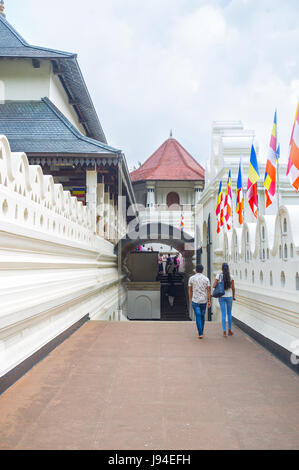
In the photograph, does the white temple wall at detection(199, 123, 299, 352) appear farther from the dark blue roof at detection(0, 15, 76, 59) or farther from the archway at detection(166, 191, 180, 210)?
the archway at detection(166, 191, 180, 210)

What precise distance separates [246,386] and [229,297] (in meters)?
2.65

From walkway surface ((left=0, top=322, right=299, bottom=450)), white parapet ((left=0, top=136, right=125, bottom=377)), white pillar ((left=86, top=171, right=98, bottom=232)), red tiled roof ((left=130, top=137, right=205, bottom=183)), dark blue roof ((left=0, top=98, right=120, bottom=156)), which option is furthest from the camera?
red tiled roof ((left=130, top=137, right=205, bottom=183))

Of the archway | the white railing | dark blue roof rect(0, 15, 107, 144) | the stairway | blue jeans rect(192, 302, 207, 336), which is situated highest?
dark blue roof rect(0, 15, 107, 144)

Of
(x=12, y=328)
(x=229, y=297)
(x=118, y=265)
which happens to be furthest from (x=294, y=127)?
(x=118, y=265)

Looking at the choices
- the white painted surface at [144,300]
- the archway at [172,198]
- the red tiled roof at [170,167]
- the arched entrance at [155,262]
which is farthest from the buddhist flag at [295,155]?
the archway at [172,198]

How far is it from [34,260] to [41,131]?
18.1 ft

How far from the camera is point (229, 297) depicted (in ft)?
20.4

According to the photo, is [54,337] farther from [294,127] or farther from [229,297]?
[294,127]

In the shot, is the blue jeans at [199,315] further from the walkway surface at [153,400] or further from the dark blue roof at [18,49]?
the dark blue roof at [18,49]

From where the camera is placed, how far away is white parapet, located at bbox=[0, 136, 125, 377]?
3475 mm

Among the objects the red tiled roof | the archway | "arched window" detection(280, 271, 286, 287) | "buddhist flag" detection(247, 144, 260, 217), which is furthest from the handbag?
the archway

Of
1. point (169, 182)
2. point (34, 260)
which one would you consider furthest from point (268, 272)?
point (169, 182)

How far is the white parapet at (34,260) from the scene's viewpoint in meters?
3.47

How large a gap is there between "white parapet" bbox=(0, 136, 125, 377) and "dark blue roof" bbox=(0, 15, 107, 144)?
4.57 meters
